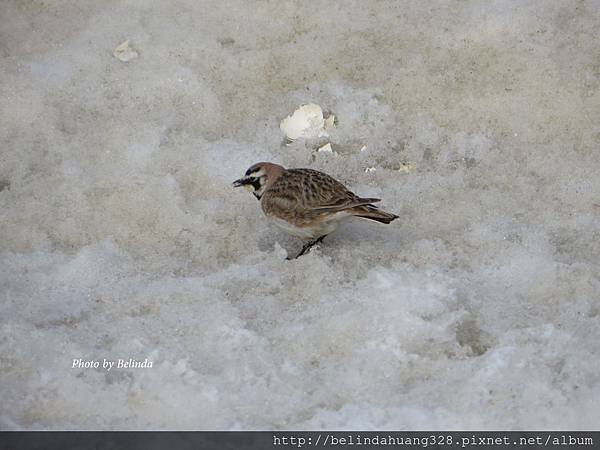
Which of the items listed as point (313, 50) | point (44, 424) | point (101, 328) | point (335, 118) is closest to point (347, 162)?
point (335, 118)

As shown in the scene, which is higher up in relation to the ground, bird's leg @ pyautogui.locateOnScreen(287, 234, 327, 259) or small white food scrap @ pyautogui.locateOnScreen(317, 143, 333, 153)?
small white food scrap @ pyautogui.locateOnScreen(317, 143, 333, 153)

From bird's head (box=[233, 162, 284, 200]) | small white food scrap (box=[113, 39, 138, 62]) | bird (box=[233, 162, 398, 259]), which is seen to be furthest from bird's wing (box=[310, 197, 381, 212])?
small white food scrap (box=[113, 39, 138, 62])

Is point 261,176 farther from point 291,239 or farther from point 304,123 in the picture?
point 304,123

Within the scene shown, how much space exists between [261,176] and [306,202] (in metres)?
0.42

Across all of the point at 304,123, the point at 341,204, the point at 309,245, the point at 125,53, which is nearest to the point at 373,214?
the point at 341,204

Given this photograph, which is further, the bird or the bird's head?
the bird's head

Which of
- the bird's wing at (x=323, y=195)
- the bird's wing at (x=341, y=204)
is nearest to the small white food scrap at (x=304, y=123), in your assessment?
the bird's wing at (x=323, y=195)

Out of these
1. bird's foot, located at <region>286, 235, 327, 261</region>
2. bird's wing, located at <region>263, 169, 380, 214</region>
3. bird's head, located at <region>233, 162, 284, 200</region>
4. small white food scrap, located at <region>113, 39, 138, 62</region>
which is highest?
bird's wing, located at <region>263, 169, 380, 214</region>

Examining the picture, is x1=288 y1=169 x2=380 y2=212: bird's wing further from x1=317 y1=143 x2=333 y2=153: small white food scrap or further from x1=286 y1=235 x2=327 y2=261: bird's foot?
x1=317 y1=143 x2=333 y2=153: small white food scrap

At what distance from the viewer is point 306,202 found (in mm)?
4809

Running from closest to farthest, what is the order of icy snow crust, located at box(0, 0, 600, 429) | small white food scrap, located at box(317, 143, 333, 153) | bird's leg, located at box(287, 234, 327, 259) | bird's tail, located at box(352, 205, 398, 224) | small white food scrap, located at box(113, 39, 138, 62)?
icy snow crust, located at box(0, 0, 600, 429) < bird's tail, located at box(352, 205, 398, 224) < bird's leg, located at box(287, 234, 327, 259) < small white food scrap, located at box(317, 143, 333, 153) < small white food scrap, located at box(113, 39, 138, 62)

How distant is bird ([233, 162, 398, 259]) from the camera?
4.76 m

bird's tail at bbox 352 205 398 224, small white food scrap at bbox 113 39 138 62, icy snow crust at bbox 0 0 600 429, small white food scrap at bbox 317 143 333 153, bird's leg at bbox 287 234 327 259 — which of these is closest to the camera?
icy snow crust at bbox 0 0 600 429

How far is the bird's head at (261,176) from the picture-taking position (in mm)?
5074
